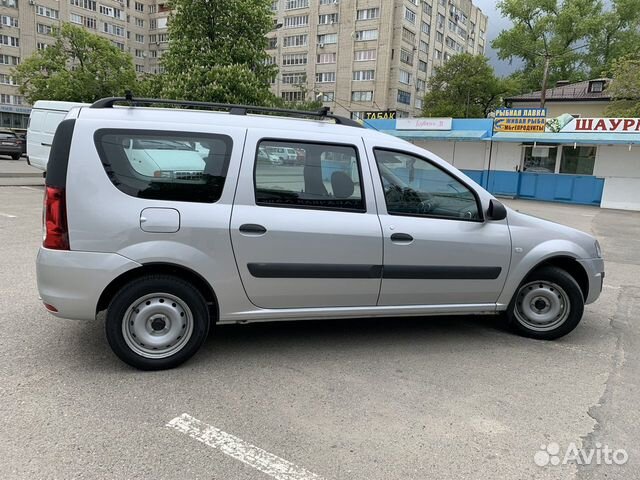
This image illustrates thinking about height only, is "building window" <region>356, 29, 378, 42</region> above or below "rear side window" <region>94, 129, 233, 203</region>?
above

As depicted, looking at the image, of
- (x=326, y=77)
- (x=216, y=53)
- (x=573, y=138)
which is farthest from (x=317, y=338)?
(x=326, y=77)

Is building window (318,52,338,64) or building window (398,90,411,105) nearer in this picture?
building window (398,90,411,105)

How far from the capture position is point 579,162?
21.5 metres

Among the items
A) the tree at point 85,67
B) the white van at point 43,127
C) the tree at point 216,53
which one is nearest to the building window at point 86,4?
the tree at point 85,67

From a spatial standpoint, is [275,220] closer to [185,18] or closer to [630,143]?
[185,18]

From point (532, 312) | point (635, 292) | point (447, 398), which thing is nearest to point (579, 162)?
point (635, 292)

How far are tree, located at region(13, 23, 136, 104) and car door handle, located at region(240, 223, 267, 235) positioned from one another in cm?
3874

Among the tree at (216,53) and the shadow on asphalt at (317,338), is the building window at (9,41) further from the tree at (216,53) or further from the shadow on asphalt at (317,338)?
the shadow on asphalt at (317,338)

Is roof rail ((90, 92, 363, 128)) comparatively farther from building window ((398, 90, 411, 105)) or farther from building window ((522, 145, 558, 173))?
building window ((398, 90, 411, 105))

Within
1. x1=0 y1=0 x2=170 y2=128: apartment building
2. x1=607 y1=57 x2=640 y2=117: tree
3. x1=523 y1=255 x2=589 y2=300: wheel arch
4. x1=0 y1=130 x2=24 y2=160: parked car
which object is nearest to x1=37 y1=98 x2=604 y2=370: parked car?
x1=523 y1=255 x2=589 y2=300: wheel arch

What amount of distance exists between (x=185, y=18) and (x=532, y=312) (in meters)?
17.6

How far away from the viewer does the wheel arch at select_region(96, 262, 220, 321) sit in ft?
11.5

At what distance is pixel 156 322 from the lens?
360cm

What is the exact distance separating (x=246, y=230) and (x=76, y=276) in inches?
47.0
